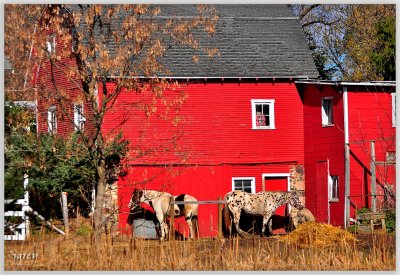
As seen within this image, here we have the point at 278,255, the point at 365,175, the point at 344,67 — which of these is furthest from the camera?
the point at 344,67

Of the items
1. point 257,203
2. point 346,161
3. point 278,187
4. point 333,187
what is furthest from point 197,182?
point 346,161

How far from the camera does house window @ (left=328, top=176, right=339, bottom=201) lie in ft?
117

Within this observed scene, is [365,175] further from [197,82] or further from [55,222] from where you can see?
[55,222]

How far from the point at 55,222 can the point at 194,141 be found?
592 cm

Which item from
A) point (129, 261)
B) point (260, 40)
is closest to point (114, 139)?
point (260, 40)

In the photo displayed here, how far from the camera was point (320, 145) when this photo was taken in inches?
1435

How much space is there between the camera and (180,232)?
3591 centimetres

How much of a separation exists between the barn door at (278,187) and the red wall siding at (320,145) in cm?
79

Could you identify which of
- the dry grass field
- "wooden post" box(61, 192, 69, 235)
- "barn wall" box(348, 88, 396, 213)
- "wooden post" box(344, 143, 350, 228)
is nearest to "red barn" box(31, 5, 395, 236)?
"barn wall" box(348, 88, 396, 213)

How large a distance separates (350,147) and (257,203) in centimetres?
361

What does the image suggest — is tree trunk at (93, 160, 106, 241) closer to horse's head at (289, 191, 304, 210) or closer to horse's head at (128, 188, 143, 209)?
horse's head at (128, 188, 143, 209)

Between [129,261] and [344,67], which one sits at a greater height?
[344,67]

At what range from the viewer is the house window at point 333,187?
35791 mm

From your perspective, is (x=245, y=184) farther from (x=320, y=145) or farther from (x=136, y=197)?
(x=136, y=197)
